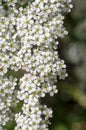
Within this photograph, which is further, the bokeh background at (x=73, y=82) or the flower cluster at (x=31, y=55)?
the bokeh background at (x=73, y=82)

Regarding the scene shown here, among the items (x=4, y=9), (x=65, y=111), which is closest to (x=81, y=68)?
(x=65, y=111)

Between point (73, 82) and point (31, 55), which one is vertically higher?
point (73, 82)

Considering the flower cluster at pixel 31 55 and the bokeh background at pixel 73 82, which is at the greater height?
the bokeh background at pixel 73 82

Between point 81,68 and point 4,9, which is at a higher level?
point 81,68

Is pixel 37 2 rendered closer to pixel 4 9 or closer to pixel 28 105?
pixel 4 9
